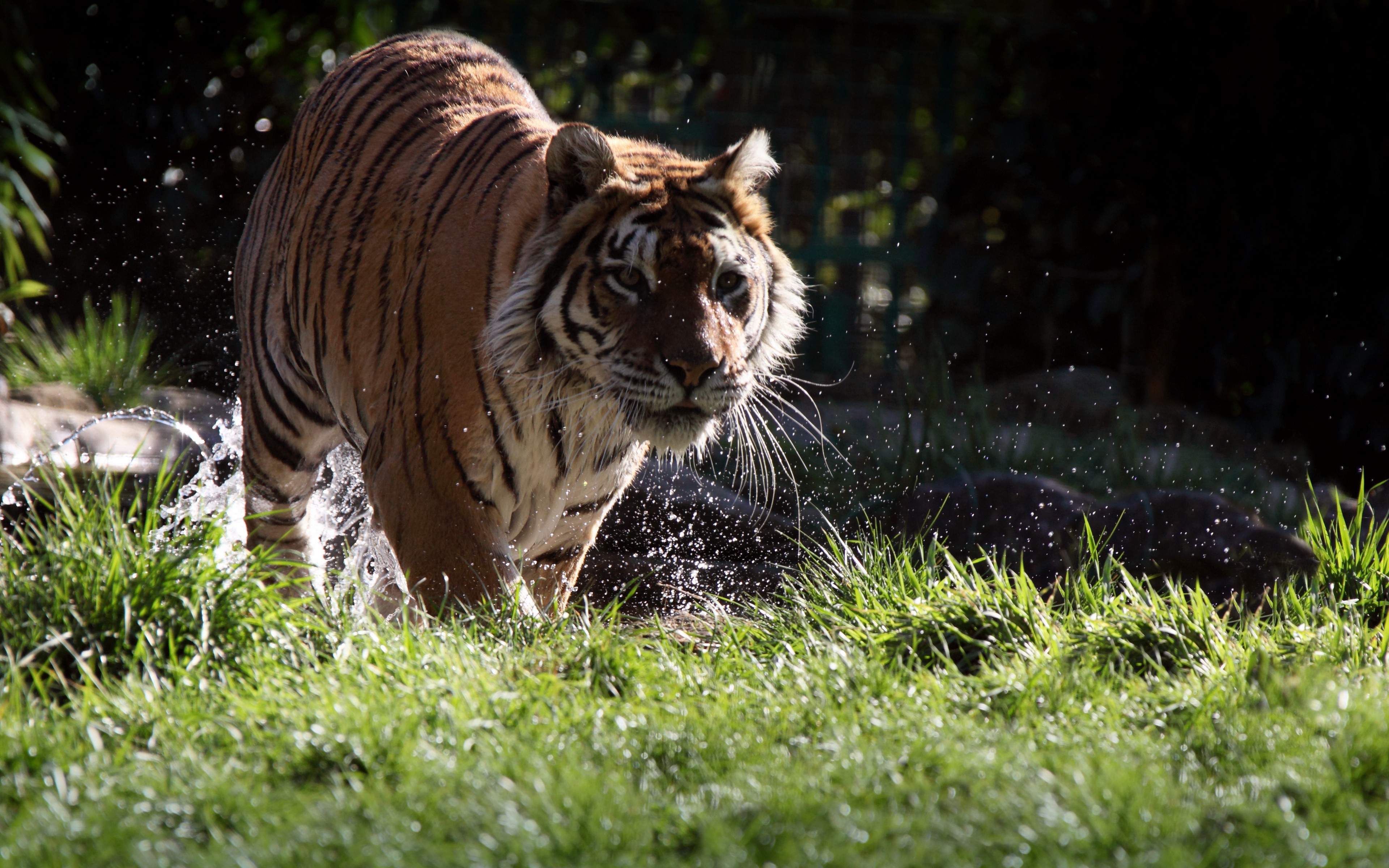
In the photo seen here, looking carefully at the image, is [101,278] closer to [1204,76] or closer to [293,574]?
[293,574]

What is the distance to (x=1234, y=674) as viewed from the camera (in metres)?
2.56

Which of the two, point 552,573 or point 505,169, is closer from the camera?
point 505,169

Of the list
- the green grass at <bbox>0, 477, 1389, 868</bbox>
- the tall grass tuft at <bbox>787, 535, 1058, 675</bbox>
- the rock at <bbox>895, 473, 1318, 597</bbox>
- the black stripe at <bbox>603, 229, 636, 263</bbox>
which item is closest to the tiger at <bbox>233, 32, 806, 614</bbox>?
the black stripe at <bbox>603, 229, 636, 263</bbox>

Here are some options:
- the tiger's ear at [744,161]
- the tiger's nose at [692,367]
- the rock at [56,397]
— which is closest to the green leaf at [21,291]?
the rock at [56,397]

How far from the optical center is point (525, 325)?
2.96 meters

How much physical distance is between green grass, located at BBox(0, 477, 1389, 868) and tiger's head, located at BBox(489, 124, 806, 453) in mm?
538

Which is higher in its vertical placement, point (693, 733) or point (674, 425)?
point (674, 425)

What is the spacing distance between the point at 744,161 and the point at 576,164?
435 millimetres

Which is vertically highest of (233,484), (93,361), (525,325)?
(525,325)

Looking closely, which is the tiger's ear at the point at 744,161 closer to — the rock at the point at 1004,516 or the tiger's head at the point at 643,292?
the tiger's head at the point at 643,292

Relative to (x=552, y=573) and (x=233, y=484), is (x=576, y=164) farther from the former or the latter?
(x=233, y=484)

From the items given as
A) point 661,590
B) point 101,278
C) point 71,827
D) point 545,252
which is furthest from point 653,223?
point 101,278

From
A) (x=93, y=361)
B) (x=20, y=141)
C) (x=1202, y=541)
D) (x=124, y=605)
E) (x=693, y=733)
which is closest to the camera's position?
(x=693, y=733)

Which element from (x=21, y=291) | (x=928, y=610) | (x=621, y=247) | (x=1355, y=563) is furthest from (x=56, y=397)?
(x=1355, y=563)
